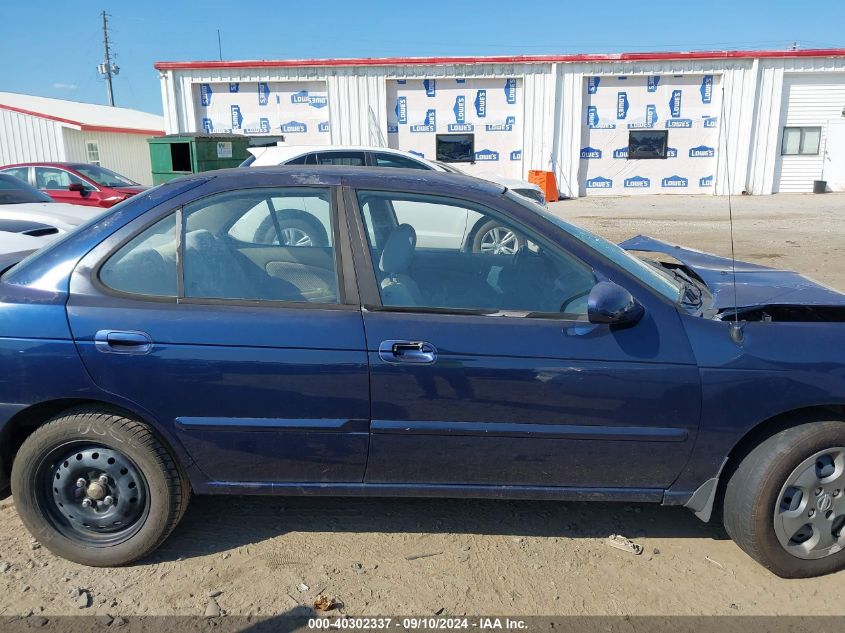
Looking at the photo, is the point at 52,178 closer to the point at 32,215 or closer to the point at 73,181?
the point at 73,181

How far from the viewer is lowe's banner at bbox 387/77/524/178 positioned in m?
22.4

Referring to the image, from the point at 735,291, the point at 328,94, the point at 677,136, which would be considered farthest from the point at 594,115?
the point at 735,291

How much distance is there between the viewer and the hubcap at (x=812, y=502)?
→ 2.72m

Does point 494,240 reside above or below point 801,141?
below

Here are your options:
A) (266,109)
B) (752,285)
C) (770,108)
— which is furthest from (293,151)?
(770,108)

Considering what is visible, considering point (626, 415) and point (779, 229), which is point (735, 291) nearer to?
point (626, 415)

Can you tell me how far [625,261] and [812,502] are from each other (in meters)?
1.27

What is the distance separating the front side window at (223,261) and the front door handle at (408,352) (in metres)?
0.32

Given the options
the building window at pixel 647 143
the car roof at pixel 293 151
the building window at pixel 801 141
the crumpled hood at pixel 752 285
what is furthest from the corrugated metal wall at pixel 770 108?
the crumpled hood at pixel 752 285

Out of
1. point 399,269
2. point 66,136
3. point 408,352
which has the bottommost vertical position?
point 408,352

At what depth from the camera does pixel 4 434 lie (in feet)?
9.22

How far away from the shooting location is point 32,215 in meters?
6.66

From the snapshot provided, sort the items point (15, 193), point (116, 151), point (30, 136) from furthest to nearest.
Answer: point (116, 151), point (30, 136), point (15, 193)

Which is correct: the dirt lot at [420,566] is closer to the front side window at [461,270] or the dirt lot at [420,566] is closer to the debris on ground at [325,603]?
the debris on ground at [325,603]
